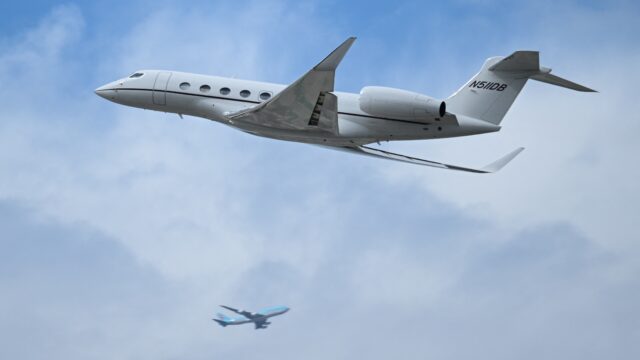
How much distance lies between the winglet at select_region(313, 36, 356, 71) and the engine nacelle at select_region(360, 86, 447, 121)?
294cm

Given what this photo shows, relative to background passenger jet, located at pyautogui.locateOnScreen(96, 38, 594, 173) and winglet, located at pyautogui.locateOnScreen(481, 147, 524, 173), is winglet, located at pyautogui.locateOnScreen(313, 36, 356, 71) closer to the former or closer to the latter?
background passenger jet, located at pyautogui.locateOnScreen(96, 38, 594, 173)

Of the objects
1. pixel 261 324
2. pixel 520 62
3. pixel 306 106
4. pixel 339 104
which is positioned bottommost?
pixel 306 106

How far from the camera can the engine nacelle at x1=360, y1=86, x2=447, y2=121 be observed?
27.3 metres

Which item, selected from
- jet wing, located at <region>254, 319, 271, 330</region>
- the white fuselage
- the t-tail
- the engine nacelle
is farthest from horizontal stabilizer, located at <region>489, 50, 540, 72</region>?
jet wing, located at <region>254, 319, 271, 330</region>

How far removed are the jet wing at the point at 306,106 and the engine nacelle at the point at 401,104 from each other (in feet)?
4.32

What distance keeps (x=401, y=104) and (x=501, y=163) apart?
18.7ft

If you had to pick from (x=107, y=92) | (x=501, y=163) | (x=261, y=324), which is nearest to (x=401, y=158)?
Answer: (x=501, y=163)

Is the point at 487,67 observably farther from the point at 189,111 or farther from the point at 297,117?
the point at 189,111

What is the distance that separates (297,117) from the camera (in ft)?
90.6

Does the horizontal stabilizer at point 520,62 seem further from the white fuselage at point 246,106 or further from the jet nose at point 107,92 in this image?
the jet nose at point 107,92

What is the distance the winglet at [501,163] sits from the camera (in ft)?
102

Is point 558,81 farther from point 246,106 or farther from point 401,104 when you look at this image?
point 246,106

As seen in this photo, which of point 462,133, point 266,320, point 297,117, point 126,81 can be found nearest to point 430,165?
point 462,133

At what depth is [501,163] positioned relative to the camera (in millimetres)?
31234
